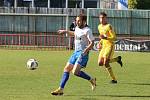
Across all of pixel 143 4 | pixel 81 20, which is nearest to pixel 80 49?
pixel 81 20

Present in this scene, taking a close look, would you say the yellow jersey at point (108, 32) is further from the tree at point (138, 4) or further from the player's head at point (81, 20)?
the tree at point (138, 4)

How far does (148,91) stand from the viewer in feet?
46.6

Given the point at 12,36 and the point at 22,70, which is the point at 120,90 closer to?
the point at 22,70

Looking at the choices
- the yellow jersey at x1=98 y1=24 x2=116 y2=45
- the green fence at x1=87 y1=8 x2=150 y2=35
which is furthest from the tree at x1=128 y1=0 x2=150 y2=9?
the yellow jersey at x1=98 y1=24 x2=116 y2=45

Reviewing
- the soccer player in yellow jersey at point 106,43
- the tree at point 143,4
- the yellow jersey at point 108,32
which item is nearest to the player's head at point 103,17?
the soccer player in yellow jersey at point 106,43

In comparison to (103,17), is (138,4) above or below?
above

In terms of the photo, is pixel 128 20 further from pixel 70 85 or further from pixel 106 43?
pixel 70 85

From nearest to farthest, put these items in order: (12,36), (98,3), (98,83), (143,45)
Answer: (98,83) → (143,45) → (12,36) → (98,3)

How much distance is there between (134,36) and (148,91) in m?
28.6

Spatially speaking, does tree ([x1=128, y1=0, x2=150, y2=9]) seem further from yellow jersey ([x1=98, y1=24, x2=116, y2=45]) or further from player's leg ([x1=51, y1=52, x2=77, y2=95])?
player's leg ([x1=51, y1=52, x2=77, y2=95])

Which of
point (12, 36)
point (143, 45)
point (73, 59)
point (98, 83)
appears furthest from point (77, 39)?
point (12, 36)

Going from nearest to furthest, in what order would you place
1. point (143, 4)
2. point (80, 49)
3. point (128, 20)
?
point (80, 49)
point (128, 20)
point (143, 4)

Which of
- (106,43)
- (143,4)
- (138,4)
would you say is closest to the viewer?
(106,43)

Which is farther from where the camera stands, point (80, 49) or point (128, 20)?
point (128, 20)
